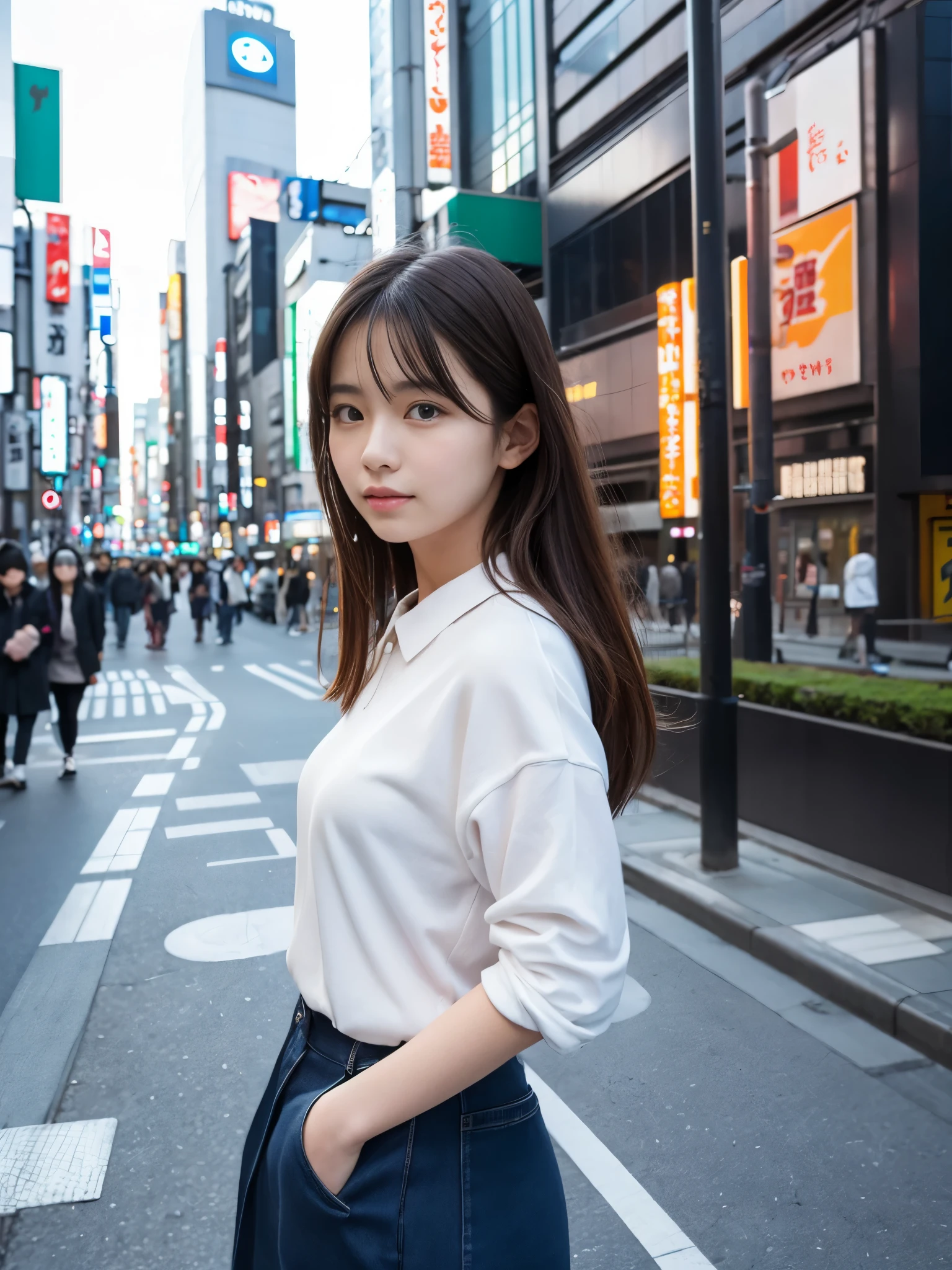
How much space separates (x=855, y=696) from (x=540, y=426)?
5.01 meters

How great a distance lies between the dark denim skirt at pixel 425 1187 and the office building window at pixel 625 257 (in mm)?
19538

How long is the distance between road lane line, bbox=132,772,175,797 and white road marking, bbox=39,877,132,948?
7.54 feet

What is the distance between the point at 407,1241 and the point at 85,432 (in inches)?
2496

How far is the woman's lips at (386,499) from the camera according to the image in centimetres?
122

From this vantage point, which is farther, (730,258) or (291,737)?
(730,258)

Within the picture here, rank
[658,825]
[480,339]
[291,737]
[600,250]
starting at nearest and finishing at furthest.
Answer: [480,339], [658,825], [291,737], [600,250]

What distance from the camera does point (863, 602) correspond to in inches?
542

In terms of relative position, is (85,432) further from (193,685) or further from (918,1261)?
(918,1261)

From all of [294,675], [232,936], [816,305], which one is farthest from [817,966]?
[816,305]

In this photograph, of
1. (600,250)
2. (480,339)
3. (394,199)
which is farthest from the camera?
(600,250)

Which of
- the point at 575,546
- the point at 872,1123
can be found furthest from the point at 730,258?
the point at 575,546

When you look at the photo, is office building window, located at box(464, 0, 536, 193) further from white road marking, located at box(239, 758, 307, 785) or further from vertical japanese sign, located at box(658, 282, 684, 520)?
white road marking, located at box(239, 758, 307, 785)

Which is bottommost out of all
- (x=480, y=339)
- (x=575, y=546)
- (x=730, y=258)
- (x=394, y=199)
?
(x=575, y=546)

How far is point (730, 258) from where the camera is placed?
18.1 metres
